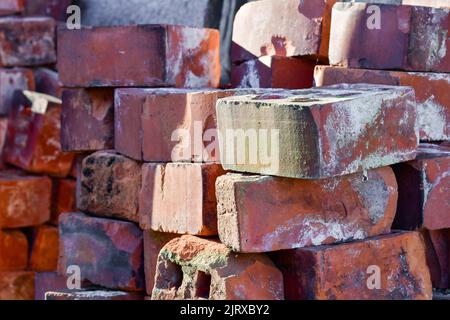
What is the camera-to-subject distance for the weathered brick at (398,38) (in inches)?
182

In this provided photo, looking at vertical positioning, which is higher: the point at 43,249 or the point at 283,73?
the point at 283,73

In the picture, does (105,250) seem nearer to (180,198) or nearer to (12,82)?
(180,198)

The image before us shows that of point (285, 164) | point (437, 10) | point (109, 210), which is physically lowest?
point (109, 210)

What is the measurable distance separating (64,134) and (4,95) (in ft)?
6.12

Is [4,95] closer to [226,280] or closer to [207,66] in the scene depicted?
[207,66]

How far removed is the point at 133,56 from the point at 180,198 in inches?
37.9

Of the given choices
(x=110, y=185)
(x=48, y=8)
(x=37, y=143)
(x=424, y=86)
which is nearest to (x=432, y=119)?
(x=424, y=86)

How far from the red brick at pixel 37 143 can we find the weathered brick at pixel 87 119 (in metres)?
1.34

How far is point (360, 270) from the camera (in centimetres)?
388

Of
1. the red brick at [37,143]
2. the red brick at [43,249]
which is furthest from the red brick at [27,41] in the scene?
the red brick at [43,249]

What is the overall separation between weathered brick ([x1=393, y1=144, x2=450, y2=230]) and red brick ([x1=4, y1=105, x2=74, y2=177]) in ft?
9.71

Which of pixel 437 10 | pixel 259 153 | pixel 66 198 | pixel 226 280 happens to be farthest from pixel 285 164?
pixel 66 198

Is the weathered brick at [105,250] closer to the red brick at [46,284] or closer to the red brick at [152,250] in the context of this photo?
the red brick at [152,250]
